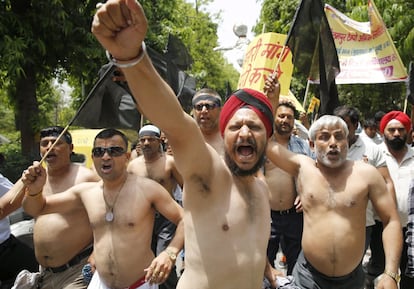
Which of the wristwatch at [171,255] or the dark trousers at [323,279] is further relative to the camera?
the dark trousers at [323,279]

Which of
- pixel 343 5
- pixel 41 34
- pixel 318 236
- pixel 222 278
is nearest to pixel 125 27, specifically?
pixel 222 278

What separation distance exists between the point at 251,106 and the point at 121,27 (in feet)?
3.43

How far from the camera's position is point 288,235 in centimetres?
491

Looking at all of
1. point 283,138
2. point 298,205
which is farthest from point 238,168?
point 283,138

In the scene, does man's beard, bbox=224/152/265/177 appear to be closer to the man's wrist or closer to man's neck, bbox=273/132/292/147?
the man's wrist

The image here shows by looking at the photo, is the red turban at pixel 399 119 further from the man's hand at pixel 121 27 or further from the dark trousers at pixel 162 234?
the man's hand at pixel 121 27

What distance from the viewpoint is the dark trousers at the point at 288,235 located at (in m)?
4.88

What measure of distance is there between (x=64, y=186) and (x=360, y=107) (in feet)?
50.9

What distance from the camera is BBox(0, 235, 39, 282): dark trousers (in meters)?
4.46

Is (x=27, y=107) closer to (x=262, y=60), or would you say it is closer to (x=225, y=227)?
(x=262, y=60)

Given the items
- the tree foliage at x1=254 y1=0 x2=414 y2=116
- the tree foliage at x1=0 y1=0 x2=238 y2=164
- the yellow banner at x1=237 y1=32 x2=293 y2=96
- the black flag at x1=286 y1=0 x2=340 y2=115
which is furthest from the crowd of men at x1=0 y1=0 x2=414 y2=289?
the tree foliage at x1=0 y1=0 x2=238 y2=164

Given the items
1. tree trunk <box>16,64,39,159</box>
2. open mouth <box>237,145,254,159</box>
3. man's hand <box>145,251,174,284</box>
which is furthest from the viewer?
tree trunk <box>16,64,39,159</box>

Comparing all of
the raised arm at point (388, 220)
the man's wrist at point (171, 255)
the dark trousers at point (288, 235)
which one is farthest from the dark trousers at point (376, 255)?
the man's wrist at point (171, 255)

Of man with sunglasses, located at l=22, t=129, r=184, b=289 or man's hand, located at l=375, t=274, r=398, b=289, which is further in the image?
man with sunglasses, located at l=22, t=129, r=184, b=289
